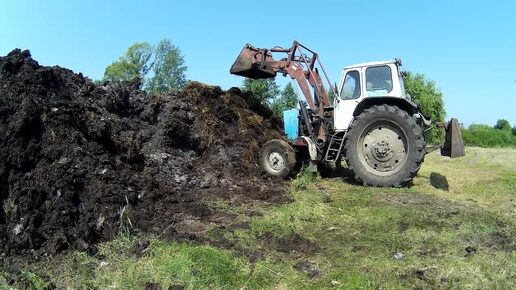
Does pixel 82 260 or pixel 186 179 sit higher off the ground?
pixel 186 179

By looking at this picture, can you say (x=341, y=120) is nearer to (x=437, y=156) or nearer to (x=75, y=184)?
(x=75, y=184)

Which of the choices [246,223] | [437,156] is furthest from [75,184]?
[437,156]

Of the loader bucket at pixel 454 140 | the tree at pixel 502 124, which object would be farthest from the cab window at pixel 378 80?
the tree at pixel 502 124

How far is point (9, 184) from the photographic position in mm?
5949

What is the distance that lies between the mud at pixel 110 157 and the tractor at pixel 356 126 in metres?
0.84

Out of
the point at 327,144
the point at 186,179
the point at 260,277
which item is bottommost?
the point at 260,277

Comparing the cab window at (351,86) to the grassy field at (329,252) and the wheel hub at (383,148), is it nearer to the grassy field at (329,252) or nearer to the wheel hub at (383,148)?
the wheel hub at (383,148)

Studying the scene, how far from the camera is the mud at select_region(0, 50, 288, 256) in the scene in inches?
219

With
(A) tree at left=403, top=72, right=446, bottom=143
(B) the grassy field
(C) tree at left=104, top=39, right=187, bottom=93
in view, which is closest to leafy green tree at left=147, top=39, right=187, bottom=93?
(C) tree at left=104, top=39, right=187, bottom=93

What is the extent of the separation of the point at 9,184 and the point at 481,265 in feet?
18.0

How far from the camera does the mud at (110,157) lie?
18.2 feet

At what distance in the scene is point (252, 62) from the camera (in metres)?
10.4

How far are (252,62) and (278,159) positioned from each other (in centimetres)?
227

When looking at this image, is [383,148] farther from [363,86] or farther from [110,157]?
[110,157]
